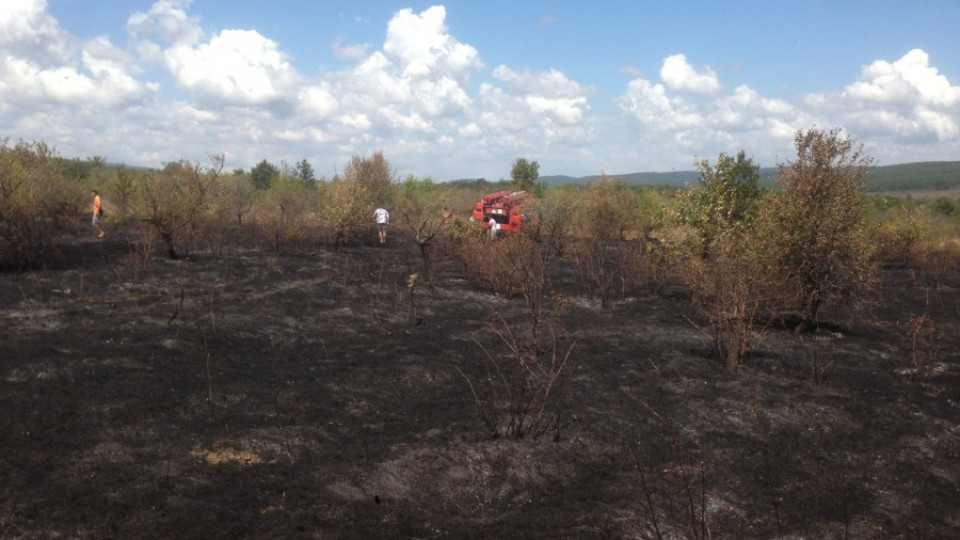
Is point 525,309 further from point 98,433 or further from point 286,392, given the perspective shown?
point 98,433

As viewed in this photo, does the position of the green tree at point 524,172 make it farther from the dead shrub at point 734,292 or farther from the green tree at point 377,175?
the dead shrub at point 734,292

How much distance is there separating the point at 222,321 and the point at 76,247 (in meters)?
11.0

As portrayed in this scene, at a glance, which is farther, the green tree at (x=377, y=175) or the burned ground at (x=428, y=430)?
the green tree at (x=377, y=175)

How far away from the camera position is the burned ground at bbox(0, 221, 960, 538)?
5.54 meters

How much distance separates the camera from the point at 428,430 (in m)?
7.53

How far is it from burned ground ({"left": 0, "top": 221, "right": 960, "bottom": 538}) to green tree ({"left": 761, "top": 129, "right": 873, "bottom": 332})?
50.1 inches

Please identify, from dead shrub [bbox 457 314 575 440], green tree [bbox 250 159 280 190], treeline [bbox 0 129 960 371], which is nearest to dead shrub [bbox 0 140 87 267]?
treeline [bbox 0 129 960 371]

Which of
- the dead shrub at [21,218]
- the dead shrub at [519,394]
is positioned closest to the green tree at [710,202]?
the dead shrub at [519,394]

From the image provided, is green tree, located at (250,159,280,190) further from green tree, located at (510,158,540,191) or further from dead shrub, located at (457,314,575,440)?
dead shrub, located at (457,314,575,440)

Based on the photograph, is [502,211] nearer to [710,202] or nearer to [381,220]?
[381,220]

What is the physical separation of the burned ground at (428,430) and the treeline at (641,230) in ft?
3.79

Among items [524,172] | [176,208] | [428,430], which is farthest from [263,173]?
[428,430]

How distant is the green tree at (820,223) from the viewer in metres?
11.5

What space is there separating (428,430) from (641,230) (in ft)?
88.2
